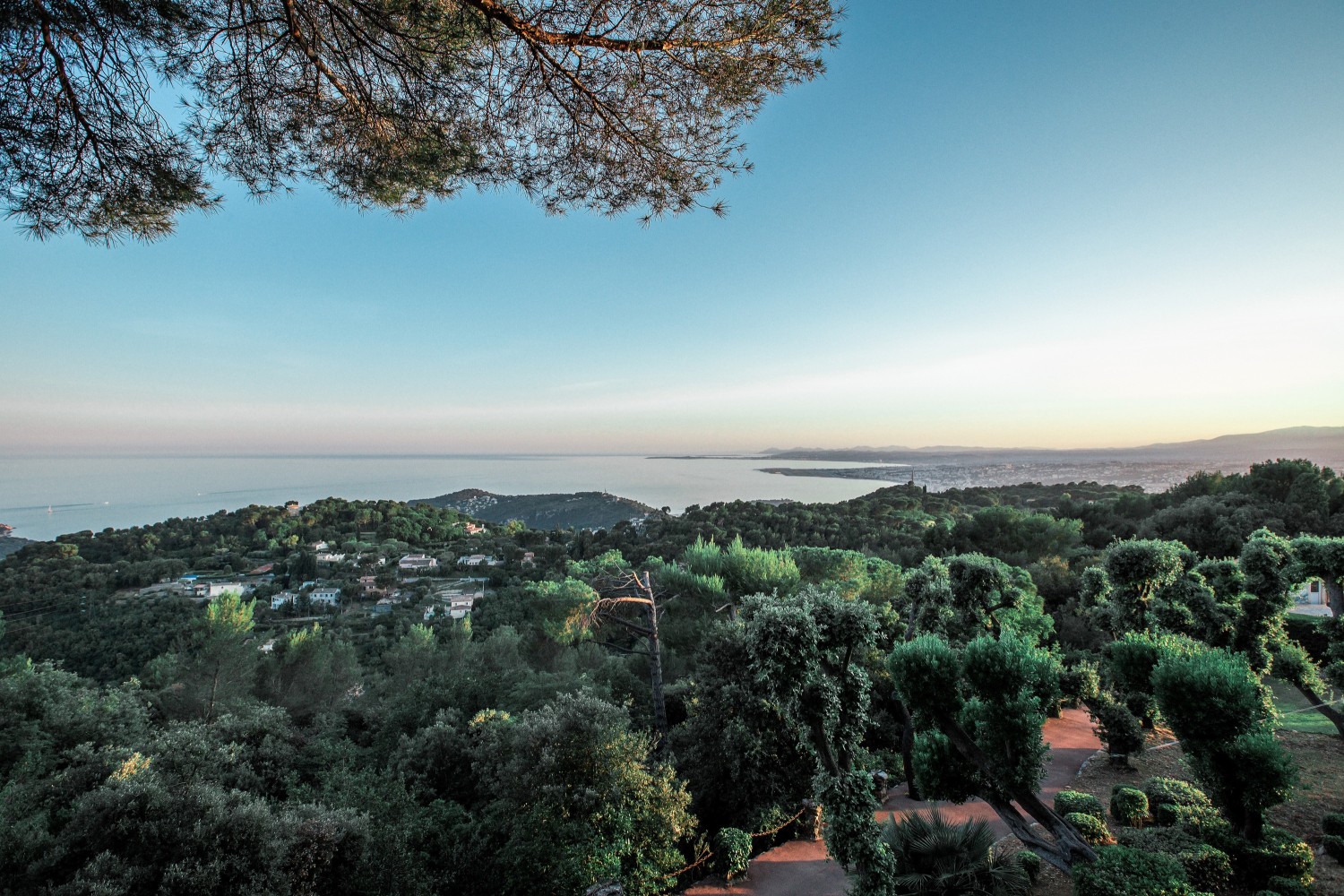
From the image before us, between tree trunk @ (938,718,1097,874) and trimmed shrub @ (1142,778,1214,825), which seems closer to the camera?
tree trunk @ (938,718,1097,874)

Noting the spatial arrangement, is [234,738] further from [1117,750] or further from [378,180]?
[1117,750]

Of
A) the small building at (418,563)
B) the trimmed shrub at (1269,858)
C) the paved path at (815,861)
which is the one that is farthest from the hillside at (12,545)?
the trimmed shrub at (1269,858)

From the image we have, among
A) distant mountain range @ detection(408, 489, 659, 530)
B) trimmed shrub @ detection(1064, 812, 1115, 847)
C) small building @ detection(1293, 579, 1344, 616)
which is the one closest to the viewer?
trimmed shrub @ detection(1064, 812, 1115, 847)

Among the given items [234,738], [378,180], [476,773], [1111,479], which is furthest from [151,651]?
[1111,479]

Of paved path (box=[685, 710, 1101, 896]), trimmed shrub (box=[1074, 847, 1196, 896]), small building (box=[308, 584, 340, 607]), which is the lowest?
small building (box=[308, 584, 340, 607])

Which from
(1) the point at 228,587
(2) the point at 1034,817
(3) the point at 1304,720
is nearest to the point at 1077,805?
(2) the point at 1034,817

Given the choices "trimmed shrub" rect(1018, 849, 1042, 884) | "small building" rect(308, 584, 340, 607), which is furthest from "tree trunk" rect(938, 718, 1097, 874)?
"small building" rect(308, 584, 340, 607)

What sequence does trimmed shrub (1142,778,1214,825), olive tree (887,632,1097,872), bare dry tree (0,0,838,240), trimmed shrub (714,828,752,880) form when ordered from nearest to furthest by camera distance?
bare dry tree (0,0,838,240)
olive tree (887,632,1097,872)
trimmed shrub (1142,778,1214,825)
trimmed shrub (714,828,752,880)

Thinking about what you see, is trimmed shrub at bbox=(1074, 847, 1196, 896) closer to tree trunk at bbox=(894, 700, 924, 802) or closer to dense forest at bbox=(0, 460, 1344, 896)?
dense forest at bbox=(0, 460, 1344, 896)

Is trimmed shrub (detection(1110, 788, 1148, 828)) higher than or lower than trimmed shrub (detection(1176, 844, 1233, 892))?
lower
